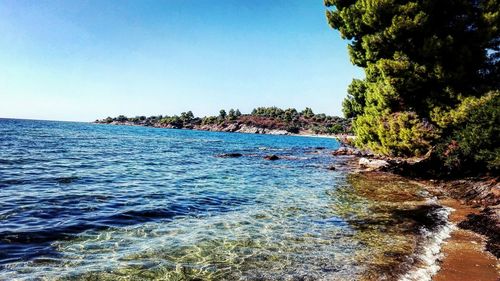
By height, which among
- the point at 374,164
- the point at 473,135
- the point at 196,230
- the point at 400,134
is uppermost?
the point at 473,135

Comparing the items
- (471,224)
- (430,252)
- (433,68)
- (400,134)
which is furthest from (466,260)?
(433,68)

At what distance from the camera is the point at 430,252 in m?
8.37

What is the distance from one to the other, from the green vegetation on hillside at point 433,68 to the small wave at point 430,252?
32.3 feet

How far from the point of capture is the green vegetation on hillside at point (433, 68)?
2002cm

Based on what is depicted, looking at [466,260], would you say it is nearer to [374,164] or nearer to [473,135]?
[473,135]

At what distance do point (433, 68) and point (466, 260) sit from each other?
52.2ft

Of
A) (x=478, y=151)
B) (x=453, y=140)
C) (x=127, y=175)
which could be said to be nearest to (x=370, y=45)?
(x=453, y=140)

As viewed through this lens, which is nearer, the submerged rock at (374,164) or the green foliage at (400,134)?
the green foliage at (400,134)

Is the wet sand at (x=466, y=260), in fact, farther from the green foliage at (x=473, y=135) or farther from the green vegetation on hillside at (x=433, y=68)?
the green vegetation on hillside at (x=433, y=68)

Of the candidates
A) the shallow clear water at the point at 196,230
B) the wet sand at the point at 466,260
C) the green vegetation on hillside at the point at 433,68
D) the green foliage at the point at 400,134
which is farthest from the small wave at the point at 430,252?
the green foliage at the point at 400,134

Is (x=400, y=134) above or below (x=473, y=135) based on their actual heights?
below

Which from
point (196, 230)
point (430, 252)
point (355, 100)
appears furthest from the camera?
point (355, 100)

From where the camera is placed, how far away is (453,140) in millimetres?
19812

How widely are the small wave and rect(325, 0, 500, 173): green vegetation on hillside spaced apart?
9.85m
